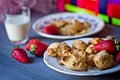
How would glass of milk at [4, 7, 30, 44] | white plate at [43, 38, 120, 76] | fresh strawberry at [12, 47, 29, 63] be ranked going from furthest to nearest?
glass of milk at [4, 7, 30, 44]
fresh strawberry at [12, 47, 29, 63]
white plate at [43, 38, 120, 76]

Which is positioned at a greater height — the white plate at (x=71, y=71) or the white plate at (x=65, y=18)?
the white plate at (x=71, y=71)

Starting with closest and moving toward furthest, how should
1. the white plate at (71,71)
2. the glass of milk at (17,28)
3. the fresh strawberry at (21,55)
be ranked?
the white plate at (71,71)
the fresh strawberry at (21,55)
the glass of milk at (17,28)

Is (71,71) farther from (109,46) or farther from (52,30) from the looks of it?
(52,30)

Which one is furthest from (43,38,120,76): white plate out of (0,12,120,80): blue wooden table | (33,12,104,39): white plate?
(33,12,104,39): white plate

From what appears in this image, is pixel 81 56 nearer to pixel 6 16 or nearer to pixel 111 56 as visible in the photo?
pixel 111 56

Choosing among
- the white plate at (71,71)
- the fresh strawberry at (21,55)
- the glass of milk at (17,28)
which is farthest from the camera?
the glass of milk at (17,28)

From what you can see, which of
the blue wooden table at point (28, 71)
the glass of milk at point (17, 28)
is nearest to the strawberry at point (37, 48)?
the blue wooden table at point (28, 71)


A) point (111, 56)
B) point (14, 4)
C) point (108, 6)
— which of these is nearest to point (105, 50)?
point (111, 56)

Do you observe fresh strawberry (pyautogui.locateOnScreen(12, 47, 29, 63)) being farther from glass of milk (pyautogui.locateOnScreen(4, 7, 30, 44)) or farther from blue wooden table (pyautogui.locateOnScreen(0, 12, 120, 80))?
glass of milk (pyautogui.locateOnScreen(4, 7, 30, 44))

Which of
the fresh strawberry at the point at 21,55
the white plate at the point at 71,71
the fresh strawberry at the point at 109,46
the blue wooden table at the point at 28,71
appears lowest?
the blue wooden table at the point at 28,71

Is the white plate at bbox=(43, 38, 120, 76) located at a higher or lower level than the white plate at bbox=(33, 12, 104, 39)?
higher

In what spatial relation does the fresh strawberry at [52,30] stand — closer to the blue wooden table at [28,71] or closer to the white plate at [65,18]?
the white plate at [65,18]
